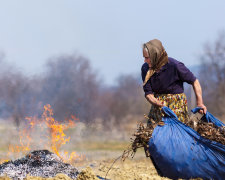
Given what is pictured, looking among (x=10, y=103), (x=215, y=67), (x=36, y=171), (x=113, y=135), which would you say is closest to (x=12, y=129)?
(x=10, y=103)

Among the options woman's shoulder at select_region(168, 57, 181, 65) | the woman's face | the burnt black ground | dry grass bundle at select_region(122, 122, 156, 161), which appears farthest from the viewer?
the burnt black ground

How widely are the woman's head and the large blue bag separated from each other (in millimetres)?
864

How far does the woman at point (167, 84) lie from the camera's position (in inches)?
214

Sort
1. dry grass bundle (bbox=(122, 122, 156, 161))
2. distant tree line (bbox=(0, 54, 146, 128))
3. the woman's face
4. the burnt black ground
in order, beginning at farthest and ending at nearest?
distant tree line (bbox=(0, 54, 146, 128))
the burnt black ground
the woman's face
dry grass bundle (bbox=(122, 122, 156, 161))

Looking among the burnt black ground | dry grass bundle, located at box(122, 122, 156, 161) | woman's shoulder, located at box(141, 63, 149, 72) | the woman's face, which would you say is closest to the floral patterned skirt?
dry grass bundle, located at box(122, 122, 156, 161)

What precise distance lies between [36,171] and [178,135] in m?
A: 2.45

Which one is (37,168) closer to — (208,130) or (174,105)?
(174,105)

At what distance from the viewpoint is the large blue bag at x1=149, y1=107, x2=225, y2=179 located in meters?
5.02

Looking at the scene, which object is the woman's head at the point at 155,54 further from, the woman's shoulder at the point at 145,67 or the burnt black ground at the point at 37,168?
the burnt black ground at the point at 37,168

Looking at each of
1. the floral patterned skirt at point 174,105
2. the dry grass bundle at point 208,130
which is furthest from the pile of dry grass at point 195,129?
the floral patterned skirt at point 174,105

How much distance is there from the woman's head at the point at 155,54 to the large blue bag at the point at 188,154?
864 mm

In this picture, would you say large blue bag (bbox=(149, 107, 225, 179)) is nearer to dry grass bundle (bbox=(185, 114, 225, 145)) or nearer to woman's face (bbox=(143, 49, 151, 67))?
dry grass bundle (bbox=(185, 114, 225, 145))

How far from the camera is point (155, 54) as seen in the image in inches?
209

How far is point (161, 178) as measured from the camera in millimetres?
5430
